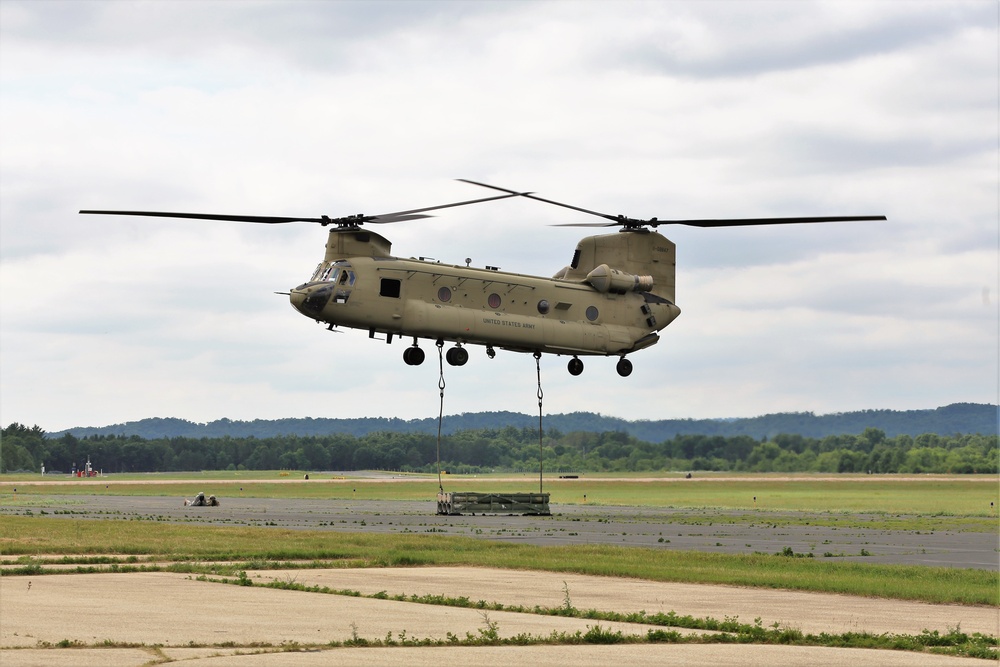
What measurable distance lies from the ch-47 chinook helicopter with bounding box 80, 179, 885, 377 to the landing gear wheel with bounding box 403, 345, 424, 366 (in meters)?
0.03

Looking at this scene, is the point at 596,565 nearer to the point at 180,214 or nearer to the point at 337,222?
the point at 337,222

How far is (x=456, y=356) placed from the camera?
132ft

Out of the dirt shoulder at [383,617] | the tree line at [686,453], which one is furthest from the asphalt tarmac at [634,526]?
the tree line at [686,453]

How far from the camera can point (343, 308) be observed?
39219 mm

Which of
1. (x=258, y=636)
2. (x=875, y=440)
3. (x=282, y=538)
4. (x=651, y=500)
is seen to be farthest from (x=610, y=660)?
(x=875, y=440)

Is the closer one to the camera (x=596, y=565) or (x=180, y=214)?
(x=180, y=214)

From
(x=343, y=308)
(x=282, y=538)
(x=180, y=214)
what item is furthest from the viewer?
(x=282, y=538)

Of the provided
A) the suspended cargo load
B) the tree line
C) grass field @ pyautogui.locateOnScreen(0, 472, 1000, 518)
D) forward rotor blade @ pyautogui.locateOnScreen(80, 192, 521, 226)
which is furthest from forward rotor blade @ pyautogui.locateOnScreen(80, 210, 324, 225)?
the tree line

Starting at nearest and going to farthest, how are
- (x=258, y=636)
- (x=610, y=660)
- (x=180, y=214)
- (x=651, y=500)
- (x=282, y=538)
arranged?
1. (x=610, y=660)
2. (x=258, y=636)
3. (x=180, y=214)
4. (x=282, y=538)
5. (x=651, y=500)

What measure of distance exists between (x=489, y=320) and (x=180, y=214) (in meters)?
10.5

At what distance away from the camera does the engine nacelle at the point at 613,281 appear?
43.4 m

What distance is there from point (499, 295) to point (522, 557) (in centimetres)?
885

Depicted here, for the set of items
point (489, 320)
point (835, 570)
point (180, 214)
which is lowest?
point (835, 570)

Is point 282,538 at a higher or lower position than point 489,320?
lower
